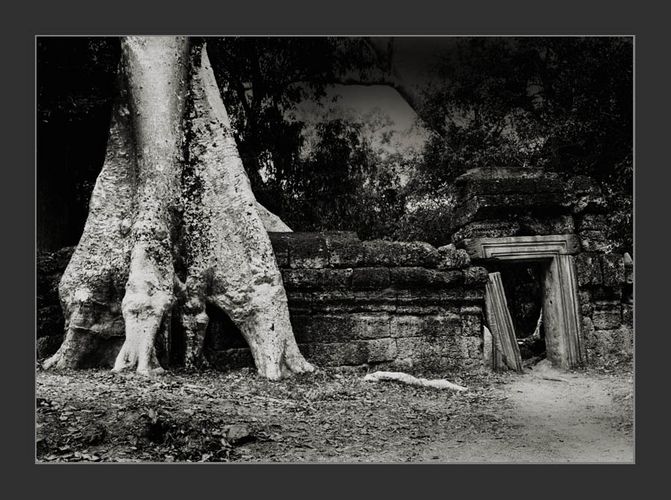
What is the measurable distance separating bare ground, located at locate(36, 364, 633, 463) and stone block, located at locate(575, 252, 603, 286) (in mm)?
1406

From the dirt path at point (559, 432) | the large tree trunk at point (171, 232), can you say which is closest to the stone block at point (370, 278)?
the large tree trunk at point (171, 232)

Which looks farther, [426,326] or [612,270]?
[612,270]

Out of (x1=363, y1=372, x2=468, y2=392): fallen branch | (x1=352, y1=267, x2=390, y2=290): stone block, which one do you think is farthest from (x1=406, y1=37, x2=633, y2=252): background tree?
(x1=363, y1=372, x2=468, y2=392): fallen branch

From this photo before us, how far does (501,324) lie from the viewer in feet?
19.4

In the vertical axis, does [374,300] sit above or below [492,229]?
below

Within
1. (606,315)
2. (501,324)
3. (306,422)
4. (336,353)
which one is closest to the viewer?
(306,422)

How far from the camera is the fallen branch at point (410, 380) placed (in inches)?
202

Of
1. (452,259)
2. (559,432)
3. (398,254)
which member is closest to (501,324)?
(452,259)

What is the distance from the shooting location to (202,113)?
211 inches

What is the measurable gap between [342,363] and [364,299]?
1.77 ft

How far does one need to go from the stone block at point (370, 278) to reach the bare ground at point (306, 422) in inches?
32.0

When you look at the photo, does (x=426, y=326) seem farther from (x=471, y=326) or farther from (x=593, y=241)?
(x=593, y=241)

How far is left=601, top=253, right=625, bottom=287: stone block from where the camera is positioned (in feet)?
20.3

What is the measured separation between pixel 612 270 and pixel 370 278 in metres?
2.37
